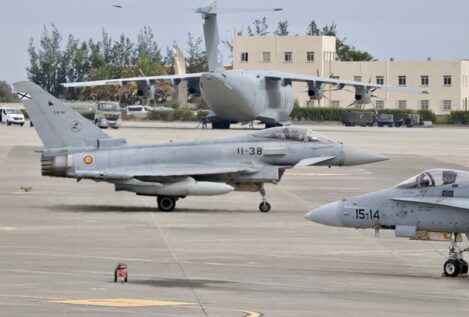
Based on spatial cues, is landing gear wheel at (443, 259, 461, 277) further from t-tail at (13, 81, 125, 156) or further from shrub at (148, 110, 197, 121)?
shrub at (148, 110, 197, 121)

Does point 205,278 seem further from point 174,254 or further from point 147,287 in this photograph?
point 174,254

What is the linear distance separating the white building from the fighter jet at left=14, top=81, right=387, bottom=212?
103715 millimetres

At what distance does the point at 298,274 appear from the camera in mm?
19922

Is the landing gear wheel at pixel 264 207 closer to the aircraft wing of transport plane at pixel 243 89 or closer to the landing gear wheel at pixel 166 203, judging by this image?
the landing gear wheel at pixel 166 203

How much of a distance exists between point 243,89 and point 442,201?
2304 inches

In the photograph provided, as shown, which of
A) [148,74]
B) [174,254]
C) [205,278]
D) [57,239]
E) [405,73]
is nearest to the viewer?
[205,278]

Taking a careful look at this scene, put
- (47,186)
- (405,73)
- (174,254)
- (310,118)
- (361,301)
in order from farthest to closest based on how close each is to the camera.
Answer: (405,73)
(310,118)
(47,186)
(174,254)
(361,301)

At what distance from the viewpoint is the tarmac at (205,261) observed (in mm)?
16625

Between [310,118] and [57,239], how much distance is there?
94.5 m

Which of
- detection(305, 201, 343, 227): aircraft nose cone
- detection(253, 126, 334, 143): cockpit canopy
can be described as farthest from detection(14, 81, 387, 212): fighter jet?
detection(305, 201, 343, 227): aircraft nose cone

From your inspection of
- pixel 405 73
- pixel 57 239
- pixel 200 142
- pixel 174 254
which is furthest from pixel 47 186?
pixel 405 73

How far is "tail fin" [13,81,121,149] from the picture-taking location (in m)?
30.2

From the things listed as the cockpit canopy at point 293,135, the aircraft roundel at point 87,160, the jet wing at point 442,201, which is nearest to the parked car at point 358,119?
the cockpit canopy at point 293,135

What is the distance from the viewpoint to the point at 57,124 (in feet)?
99.5
